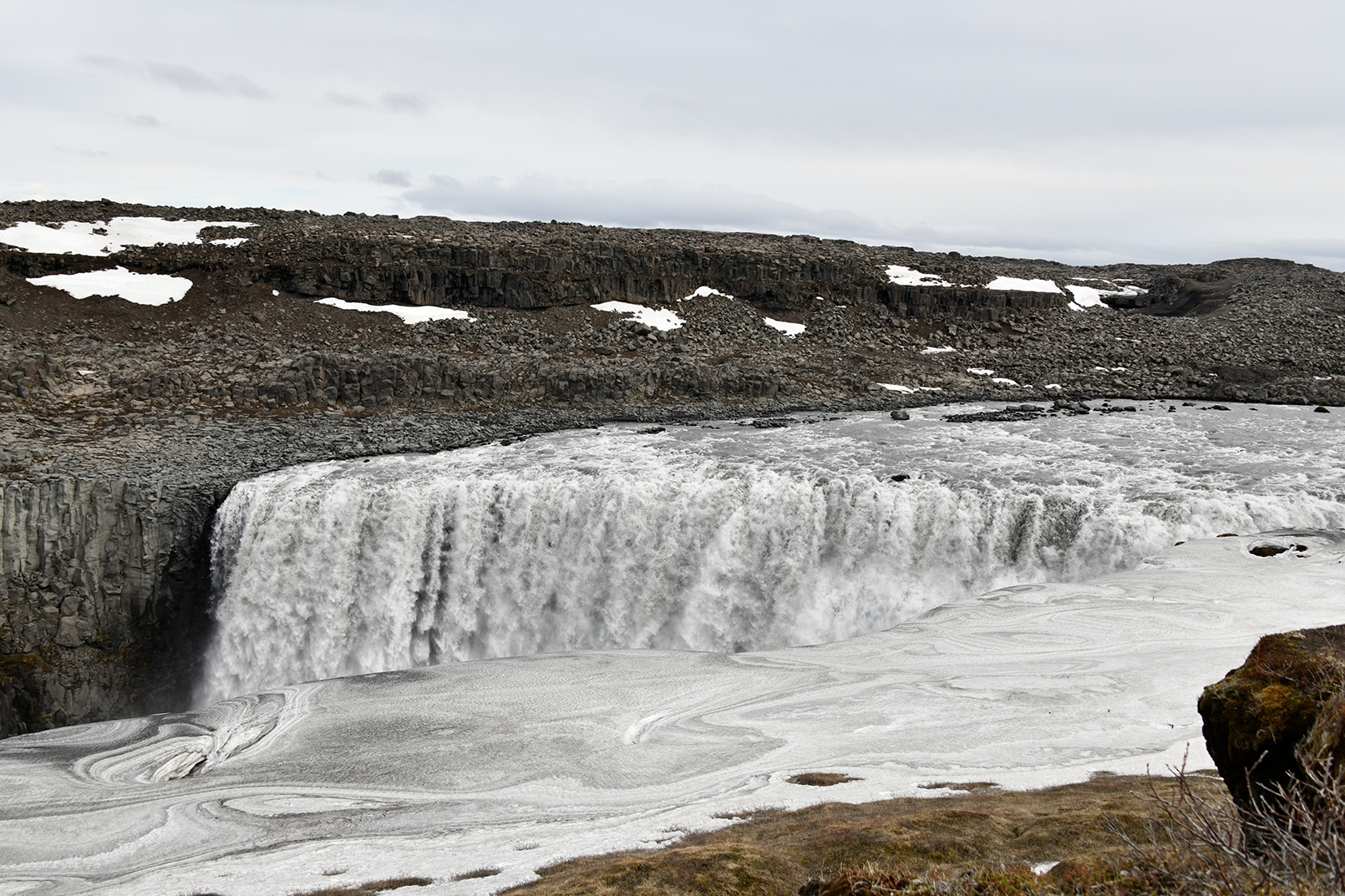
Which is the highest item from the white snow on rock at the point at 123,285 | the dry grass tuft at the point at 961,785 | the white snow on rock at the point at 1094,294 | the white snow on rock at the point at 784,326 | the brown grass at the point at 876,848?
the white snow on rock at the point at 1094,294

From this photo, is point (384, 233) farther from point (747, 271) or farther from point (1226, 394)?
point (1226, 394)

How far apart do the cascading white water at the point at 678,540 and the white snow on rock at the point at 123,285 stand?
2426cm

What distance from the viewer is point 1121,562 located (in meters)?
24.6

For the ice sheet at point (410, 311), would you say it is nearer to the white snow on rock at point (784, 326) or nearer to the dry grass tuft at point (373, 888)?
the white snow on rock at point (784, 326)

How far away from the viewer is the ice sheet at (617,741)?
1332 centimetres

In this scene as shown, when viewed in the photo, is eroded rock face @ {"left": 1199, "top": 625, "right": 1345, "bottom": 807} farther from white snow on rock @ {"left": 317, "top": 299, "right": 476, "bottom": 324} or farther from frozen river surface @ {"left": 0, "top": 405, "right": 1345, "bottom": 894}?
white snow on rock @ {"left": 317, "top": 299, "right": 476, "bottom": 324}

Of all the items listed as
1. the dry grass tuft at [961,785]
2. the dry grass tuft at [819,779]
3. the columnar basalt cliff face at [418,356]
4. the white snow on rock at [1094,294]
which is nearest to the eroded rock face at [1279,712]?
the dry grass tuft at [961,785]

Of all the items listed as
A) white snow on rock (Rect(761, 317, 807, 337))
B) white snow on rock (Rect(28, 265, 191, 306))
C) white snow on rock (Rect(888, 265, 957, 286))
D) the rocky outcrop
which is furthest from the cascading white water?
white snow on rock (Rect(888, 265, 957, 286))

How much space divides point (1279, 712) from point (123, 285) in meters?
57.3

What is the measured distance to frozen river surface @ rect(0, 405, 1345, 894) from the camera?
46.5ft

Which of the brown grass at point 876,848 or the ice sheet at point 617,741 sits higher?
the brown grass at point 876,848

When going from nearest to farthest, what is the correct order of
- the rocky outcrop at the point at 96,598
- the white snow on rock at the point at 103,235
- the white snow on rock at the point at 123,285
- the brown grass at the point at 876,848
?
the brown grass at the point at 876,848, the rocky outcrop at the point at 96,598, the white snow on rock at the point at 123,285, the white snow on rock at the point at 103,235

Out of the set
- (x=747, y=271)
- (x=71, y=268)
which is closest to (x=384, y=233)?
(x=71, y=268)

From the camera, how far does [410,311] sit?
52.6m
